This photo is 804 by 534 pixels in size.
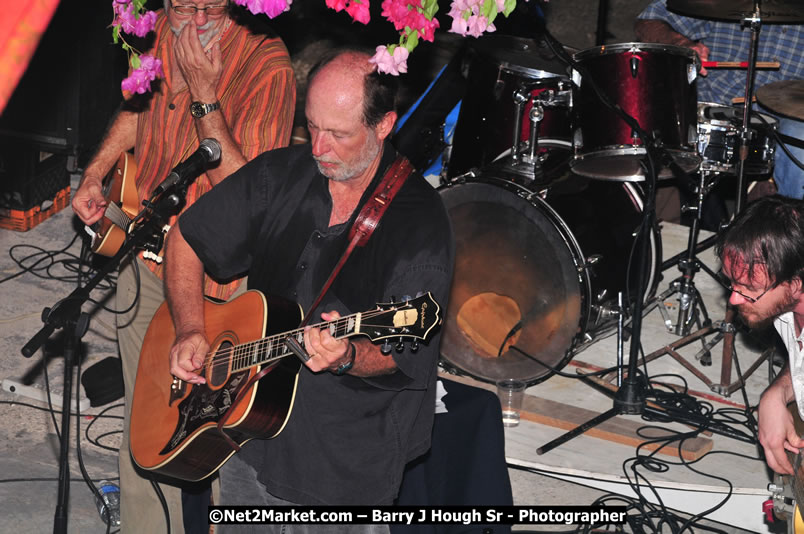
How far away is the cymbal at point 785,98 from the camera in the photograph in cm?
453

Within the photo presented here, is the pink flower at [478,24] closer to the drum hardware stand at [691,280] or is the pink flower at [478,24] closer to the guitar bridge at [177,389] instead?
the guitar bridge at [177,389]

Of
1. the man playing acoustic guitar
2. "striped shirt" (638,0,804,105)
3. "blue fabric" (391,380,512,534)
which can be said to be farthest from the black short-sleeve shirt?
"striped shirt" (638,0,804,105)

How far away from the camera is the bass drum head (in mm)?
4492

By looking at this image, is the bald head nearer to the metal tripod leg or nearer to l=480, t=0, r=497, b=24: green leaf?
l=480, t=0, r=497, b=24: green leaf

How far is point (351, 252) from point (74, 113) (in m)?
4.78

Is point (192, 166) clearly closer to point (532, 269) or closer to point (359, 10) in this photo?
point (359, 10)

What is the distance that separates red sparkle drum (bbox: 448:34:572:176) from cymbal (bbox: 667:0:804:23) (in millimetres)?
846

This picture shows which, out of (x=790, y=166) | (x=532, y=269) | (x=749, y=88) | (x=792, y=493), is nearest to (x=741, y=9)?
(x=749, y=88)

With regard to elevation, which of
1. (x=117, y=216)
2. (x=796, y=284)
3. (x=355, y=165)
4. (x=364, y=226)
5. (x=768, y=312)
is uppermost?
(x=355, y=165)

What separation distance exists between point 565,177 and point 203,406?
240cm

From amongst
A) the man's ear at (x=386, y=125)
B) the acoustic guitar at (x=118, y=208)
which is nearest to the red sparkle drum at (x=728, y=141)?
the man's ear at (x=386, y=125)

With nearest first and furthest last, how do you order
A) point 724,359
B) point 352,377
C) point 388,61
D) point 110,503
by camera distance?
point 388,61 → point 352,377 → point 110,503 → point 724,359

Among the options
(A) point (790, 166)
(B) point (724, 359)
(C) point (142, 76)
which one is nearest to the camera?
(C) point (142, 76)

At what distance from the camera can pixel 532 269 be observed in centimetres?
464
